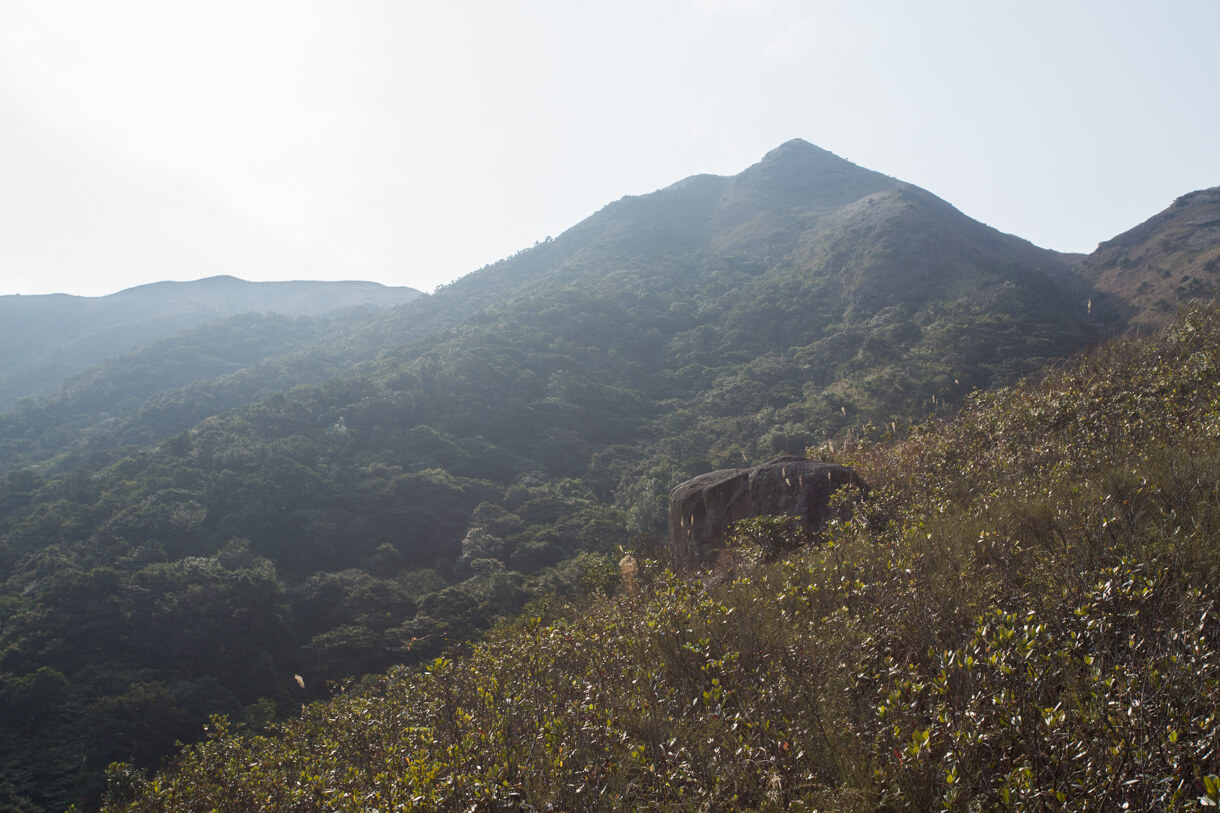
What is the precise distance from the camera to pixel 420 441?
35.6 m

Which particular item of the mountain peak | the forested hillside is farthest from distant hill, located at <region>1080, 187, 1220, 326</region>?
the mountain peak

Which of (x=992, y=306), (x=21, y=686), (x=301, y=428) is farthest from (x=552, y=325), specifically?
(x=21, y=686)

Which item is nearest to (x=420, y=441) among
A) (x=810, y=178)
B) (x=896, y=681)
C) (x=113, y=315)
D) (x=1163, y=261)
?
(x=896, y=681)

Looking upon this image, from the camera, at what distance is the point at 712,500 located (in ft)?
30.3

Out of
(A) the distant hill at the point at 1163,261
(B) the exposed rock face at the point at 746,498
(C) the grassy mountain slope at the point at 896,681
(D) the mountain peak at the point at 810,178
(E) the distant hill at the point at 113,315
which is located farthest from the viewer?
(D) the mountain peak at the point at 810,178

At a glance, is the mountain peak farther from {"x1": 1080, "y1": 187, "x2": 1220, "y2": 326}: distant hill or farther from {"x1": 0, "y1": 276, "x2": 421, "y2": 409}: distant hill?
{"x1": 0, "y1": 276, "x2": 421, "y2": 409}: distant hill

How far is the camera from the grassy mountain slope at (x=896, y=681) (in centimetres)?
220

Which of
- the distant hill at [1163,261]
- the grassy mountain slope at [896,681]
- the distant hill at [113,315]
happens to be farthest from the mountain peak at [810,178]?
the grassy mountain slope at [896,681]

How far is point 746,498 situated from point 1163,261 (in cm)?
4456

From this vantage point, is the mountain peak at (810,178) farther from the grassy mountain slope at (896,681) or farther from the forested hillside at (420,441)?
the grassy mountain slope at (896,681)

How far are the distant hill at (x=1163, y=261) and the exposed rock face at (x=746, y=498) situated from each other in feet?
95.5

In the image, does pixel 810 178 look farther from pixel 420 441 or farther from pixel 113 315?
pixel 113 315

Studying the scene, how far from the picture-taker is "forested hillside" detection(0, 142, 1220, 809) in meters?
18.5

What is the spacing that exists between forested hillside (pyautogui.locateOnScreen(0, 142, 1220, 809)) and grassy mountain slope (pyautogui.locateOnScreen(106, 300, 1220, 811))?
561 centimetres
